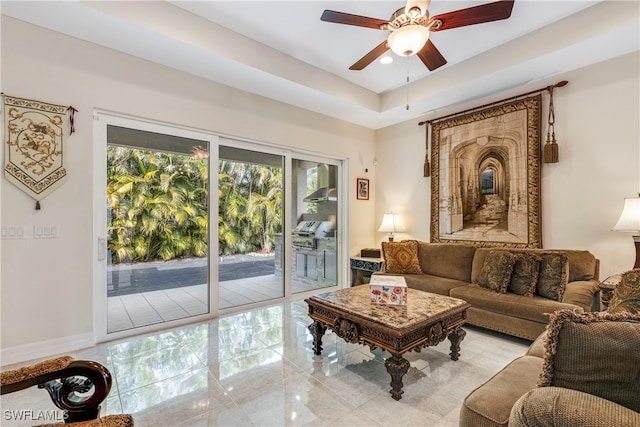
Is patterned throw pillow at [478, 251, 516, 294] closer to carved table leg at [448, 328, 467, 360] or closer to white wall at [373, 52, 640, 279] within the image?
white wall at [373, 52, 640, 279]

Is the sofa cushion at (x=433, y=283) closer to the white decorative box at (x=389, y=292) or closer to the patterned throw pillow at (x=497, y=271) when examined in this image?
the patterned throw pillow at (x=497, y=271)

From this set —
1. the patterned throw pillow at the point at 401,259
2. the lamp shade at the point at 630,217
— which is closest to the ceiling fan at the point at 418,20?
the lamp shade at the point at 630,217

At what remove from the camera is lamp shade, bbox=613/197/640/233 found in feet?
8.77

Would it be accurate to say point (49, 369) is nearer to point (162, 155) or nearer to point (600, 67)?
point (162, 155)

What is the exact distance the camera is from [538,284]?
2.94 m

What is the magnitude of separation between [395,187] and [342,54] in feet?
7.88

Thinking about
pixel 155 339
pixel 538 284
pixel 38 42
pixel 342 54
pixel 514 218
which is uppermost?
pixel 342 54

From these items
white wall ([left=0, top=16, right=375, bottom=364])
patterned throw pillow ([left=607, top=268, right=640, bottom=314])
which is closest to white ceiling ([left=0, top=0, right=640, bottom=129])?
white wall ([left=0, top=16, right=375, bottom=364])

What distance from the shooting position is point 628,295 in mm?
1403

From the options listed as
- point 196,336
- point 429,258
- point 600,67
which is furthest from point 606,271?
point 196,336

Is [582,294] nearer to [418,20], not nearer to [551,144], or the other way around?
[551,144]

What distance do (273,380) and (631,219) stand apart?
3433 millimetres

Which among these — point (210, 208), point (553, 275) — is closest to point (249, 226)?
point (210, 208)

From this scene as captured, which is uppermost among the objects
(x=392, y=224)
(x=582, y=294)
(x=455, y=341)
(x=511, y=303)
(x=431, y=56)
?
(x=431, y=56)
